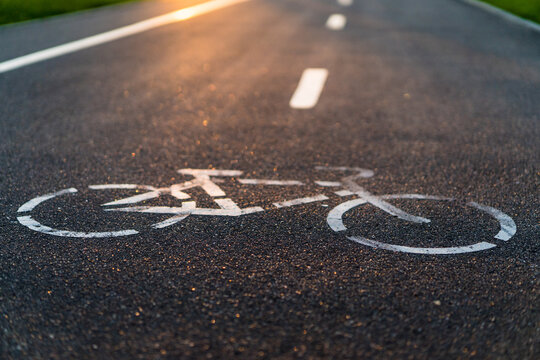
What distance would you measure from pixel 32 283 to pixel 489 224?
2.69 metres

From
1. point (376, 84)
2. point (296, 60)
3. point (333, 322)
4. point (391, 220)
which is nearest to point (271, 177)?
point (391, 220)

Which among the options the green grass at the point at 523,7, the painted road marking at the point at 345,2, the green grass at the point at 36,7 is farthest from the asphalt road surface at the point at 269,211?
the painted road marking at the point at 345,2

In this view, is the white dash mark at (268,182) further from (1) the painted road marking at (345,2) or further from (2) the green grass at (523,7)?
(1) the painted road marking at (345,2)

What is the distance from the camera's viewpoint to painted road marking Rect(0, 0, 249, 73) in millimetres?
8352

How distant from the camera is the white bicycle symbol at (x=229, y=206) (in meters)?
3.36

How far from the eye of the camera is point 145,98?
665 cm

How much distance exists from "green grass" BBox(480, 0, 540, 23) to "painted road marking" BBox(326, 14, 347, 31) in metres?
4.40

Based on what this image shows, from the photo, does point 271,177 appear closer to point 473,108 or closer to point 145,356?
point 145,356

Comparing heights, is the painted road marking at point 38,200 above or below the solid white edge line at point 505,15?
above

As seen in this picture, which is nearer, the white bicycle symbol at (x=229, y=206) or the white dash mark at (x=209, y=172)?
the white bicycle symbol at (x=229, y=206)

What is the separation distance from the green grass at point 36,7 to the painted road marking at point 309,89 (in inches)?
310

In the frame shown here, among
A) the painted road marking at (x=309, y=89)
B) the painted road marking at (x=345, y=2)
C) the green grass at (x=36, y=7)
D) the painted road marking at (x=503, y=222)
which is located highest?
the green grass at (x=36, y=7)

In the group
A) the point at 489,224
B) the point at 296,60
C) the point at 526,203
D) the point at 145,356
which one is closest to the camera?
the point at 145,356

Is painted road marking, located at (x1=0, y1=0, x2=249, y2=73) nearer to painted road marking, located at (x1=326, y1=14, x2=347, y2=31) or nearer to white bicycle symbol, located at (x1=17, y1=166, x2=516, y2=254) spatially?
painted road marking, located at (x1=326, y1=14, x2=347, y2=31)
